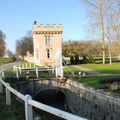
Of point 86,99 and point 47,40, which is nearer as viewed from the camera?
point 86,99

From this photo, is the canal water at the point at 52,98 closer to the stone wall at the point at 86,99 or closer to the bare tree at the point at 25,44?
the stone wall at the point at 86,99

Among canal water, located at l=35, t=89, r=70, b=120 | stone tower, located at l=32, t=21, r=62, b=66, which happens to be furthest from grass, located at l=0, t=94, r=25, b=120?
stone tower, located at l=32, t=21, r=62, b=66

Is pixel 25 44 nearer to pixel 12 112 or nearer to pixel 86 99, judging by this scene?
pixel 86 99

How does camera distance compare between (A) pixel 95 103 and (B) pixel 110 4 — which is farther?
(B) pixel 110 4

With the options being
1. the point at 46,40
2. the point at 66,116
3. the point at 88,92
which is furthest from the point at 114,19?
the point at 66,116

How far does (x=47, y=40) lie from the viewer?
203 ft

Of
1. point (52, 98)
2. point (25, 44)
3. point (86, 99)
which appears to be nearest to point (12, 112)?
point (86, 99)

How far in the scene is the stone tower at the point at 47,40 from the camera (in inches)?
2403

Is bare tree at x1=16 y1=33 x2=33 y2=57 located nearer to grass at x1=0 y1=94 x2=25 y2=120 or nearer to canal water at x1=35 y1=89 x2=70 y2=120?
canal water at x1=35 y1=89 x2=70 y2=120

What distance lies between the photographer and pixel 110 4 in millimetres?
58156

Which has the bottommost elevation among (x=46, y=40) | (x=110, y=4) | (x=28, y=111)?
(x=28, y=111)

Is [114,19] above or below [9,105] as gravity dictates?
above

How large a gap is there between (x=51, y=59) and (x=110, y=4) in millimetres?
14626

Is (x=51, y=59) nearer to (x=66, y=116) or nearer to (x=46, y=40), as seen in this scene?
(x=46, y=40)
